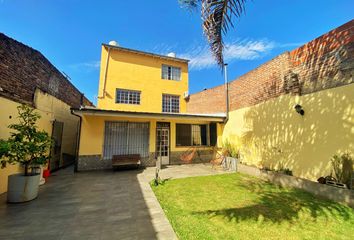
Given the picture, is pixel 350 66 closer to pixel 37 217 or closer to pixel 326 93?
pixel 326 93

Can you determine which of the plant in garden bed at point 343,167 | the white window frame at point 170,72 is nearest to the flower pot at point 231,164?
the plant in garden bed at point 343,167

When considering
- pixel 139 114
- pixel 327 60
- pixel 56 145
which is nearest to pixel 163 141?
pixel 139 114

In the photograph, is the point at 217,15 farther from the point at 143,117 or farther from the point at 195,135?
the point at 195,135

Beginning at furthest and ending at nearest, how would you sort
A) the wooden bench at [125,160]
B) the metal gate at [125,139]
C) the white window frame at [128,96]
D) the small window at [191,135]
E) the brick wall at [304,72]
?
the white window frame at [128,96], the small window at [191,135], the metal gate at [125,139], the wooden bench at [125,160], the brick wall at [304,72]

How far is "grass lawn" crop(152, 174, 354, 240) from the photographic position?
3270 millimetres

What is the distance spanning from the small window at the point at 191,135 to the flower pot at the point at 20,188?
25.2 ft

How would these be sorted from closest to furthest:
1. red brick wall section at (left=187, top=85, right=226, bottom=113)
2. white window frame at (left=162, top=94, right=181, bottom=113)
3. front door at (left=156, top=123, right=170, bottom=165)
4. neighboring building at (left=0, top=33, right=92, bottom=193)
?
1. neighboring building at (left=0, top=33, right=92, bottom=193)
2. front door at (left=156, top=123, right=170, bottom=165)
3. red brick wall section at (left=187, top=85, right=226, bottom=113)
4. white window frame at (left=162, top=94, right=181, bottom=113)

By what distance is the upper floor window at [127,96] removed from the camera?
13.3 meters

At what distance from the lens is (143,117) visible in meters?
9.48

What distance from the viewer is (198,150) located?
1162 cm

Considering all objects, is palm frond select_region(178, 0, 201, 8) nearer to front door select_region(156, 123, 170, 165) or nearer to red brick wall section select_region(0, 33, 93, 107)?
red brick wall section select_region(0, 33, 93, 107)

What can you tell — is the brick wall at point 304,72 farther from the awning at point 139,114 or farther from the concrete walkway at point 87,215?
the concrete walkway at point 87,215

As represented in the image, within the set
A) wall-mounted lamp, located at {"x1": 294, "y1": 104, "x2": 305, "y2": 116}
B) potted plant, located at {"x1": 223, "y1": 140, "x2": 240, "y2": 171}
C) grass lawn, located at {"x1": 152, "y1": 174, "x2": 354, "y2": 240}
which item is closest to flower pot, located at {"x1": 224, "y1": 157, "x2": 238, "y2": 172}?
potted plant, located at {"x1": 223, "y1": 140, "x2": 240, "y2": 171}

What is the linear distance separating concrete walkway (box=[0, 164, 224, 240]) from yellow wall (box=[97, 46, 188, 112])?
26.0 feet
